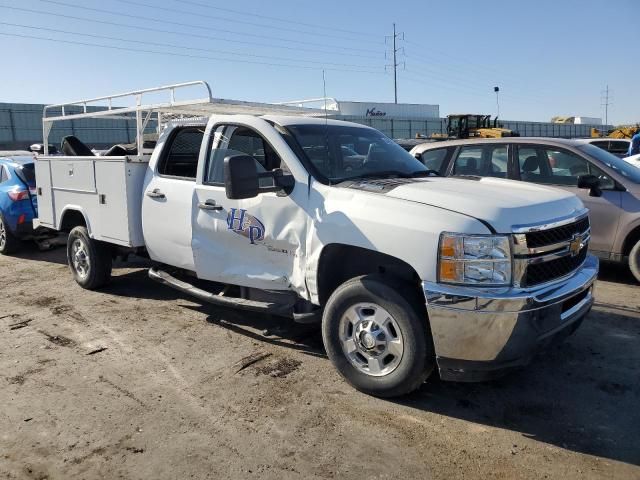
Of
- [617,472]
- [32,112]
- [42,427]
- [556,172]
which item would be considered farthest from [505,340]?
[32,112]

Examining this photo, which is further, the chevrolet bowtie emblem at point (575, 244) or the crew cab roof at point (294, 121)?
the crew cab roof at point (294, 121)

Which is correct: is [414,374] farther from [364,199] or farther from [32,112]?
[32,112]

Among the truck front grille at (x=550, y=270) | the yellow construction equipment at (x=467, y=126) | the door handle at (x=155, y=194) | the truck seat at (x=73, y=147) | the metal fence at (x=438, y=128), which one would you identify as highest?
the metal fence at (x=438, y=128)

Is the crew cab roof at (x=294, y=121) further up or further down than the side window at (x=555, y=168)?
further up

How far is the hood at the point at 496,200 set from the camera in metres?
3.33

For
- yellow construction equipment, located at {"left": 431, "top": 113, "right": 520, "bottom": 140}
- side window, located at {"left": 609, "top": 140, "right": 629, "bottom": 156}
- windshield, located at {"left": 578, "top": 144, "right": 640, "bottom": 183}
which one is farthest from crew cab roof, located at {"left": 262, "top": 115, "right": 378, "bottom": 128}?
yellow construction equipment, located at {"left": 431, "top": 113, "right": 520, "bottom": 140}

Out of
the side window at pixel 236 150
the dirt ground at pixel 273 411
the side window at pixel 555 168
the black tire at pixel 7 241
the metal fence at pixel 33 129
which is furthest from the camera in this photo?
the metal fence at pixel 33 129

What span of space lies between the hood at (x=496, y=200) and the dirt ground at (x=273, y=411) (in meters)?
0.99

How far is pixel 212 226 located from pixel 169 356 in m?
1.18

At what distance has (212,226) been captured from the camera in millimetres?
4734

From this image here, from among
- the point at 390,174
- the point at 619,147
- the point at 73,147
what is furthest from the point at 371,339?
the point at 619,147

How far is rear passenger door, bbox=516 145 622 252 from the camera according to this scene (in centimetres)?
650

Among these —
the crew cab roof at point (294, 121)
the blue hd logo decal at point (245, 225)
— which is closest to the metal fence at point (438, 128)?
the crew cab roof at point (294, 121)

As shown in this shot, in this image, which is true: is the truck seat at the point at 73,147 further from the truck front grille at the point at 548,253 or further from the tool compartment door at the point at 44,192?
the truck front grille at the point at 548,253
